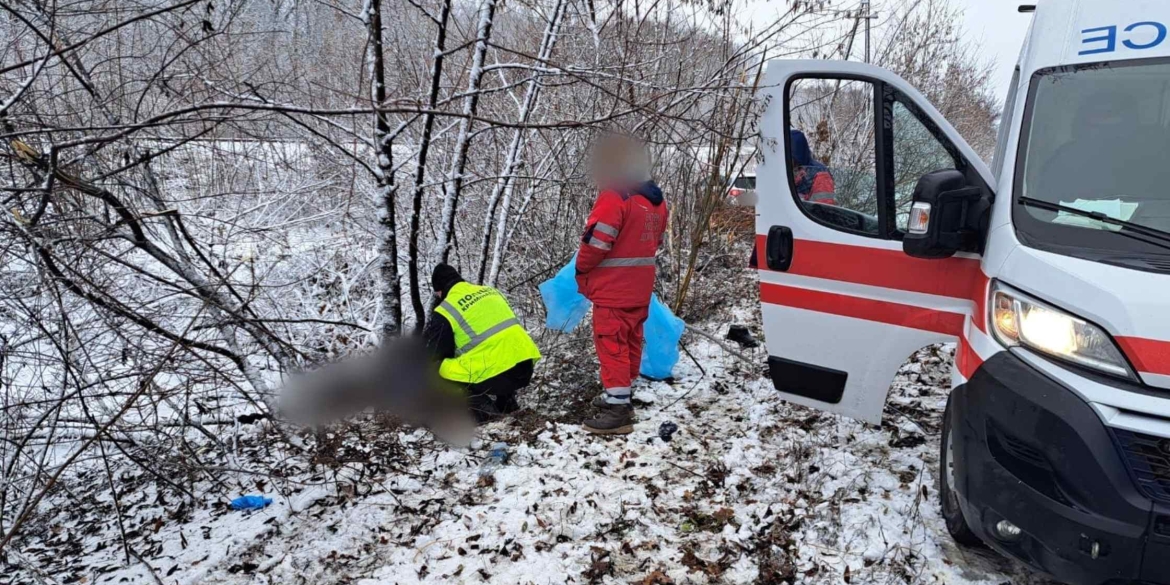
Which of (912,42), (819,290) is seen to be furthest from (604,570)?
(912,42)

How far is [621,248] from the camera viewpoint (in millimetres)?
4227

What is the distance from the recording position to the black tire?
2.88m

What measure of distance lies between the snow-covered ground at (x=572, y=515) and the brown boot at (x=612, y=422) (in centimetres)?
8

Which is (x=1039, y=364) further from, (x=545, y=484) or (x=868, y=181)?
(x=545, y=484)

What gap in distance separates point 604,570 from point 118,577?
2.58 meters

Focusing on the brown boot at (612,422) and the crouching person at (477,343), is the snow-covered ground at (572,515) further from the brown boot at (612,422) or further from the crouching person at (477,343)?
the crouching person at (477,343)

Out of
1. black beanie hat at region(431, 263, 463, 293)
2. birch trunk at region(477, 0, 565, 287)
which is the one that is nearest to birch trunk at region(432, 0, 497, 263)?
birch trunk at region(477, 0, 565, 287)

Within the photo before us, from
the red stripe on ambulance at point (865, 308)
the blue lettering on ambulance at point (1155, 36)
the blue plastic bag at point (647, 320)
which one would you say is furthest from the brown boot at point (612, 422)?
the blue lettering on ambulance at point (1155, 36)

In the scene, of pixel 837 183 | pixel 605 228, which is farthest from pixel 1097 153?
pixel 605 228

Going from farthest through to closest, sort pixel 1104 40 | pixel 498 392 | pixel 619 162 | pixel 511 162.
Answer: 1. pixel 511 162
2. pixel 498 392
3. pixel 619 162
4. pixel 1104 40

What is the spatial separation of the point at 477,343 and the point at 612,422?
1108 millimetres

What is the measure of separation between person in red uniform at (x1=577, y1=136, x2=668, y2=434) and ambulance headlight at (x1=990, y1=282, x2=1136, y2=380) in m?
2.20

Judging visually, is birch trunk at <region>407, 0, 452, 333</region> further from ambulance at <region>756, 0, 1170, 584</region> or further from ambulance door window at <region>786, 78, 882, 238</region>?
ambulance at <region>756, 0, 1170, 584</region>

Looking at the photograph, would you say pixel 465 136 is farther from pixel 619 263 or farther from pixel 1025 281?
pixel 1025 281
